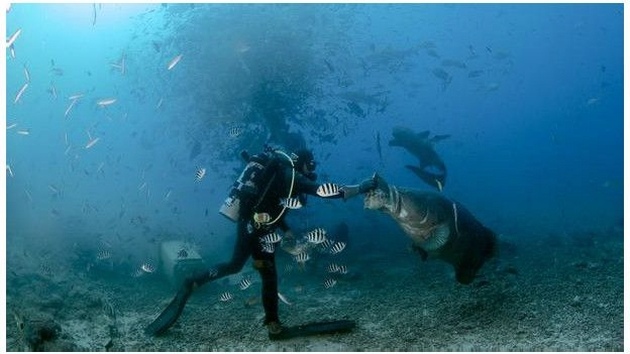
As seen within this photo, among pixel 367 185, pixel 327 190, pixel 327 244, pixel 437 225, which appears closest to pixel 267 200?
pixel 327 190

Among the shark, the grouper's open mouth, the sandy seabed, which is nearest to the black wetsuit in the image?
the grouper's open mouth

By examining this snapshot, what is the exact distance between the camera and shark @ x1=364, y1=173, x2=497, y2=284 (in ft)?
19.1

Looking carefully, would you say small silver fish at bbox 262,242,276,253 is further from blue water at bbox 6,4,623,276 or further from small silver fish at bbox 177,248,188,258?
blue water at bbox 6,4,623,276

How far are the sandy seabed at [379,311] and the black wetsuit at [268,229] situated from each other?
2.82ft

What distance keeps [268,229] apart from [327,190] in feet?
3.67

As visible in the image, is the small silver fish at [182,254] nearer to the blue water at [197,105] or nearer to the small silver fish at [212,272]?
the small silver fish at [212,272]

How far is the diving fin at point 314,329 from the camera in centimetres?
591

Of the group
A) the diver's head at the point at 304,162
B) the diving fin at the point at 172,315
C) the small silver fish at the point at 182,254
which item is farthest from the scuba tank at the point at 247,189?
the small silver fish at the point at 182,254

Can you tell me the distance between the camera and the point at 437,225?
6.23 meters

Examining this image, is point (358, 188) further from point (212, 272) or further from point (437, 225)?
point (212, 272)

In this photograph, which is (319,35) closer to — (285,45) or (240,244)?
(285,45)

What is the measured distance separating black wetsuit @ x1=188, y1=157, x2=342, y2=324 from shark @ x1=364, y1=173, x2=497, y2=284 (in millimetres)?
1073

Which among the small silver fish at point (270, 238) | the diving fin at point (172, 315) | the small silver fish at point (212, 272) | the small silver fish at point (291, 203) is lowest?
the diving fin at point (172, 315)

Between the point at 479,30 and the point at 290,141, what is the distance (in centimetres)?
6454
